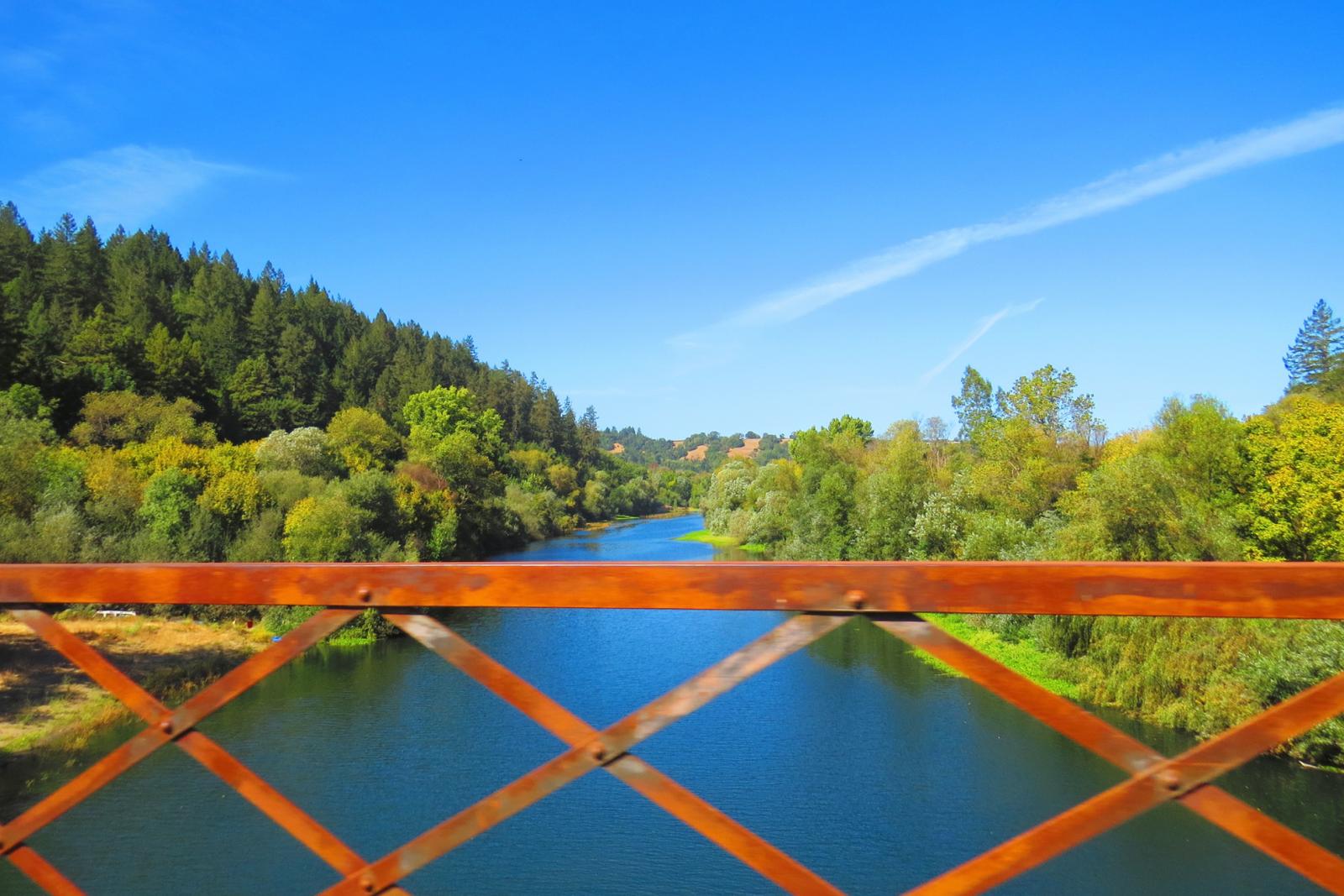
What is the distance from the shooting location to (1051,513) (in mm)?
28266

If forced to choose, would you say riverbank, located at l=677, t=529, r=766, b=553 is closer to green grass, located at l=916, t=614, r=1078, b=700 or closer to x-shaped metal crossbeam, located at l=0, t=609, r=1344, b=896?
green grass, located at l=916, t=614, r=1078, b=700

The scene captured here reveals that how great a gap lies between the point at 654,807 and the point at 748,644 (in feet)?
44.8

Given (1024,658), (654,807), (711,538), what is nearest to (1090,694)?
(1024,658)

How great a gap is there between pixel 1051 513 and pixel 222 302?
54.4m

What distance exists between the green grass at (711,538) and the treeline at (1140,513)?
14.8 ft

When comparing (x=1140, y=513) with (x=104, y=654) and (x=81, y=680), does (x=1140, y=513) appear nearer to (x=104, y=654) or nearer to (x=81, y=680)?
(x=104, y=654)

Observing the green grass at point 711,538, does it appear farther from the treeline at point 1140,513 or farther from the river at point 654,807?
the river at point 654,807

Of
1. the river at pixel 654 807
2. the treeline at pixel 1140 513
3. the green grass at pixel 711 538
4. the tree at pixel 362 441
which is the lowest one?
the river at pixel 654 807

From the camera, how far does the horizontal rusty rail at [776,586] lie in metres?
1.45

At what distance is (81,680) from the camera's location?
65.8ft

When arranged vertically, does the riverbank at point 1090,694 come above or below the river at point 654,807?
above

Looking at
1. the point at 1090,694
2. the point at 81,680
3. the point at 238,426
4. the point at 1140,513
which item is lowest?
the point at 81,680

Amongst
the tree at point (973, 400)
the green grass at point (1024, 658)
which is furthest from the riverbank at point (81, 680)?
the tree at point (973, 400)

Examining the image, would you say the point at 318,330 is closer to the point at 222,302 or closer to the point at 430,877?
the point at 222,302
